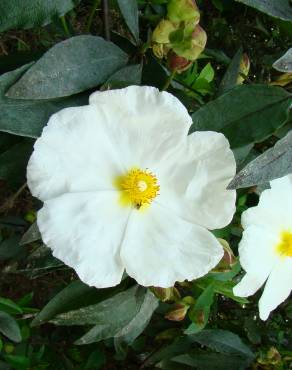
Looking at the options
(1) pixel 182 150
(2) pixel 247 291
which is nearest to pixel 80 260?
(1) pixel 182 150

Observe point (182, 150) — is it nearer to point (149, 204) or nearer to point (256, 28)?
point (149, 204)

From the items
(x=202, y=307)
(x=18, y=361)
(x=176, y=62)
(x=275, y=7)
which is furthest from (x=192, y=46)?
(x=18, y=361)

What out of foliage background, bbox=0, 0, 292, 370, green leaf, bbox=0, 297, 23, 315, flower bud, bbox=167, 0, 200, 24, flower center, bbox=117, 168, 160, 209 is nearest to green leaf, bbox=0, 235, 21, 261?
foliage background, bbox=0, 0, 292, 370

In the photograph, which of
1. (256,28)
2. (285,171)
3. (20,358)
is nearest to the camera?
(285,171)

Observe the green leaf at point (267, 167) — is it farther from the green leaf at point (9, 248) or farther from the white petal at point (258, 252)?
the green leaf at point (9, 248)

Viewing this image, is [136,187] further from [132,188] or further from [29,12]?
[29,12]
